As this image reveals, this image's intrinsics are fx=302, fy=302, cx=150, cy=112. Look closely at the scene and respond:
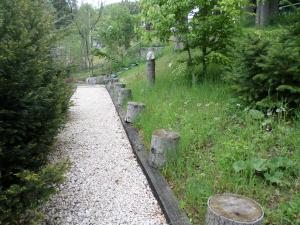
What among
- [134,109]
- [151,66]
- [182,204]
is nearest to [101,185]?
[182,204]

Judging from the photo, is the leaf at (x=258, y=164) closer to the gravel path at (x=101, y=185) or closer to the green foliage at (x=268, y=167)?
the green foliage at (x=268, y=167)

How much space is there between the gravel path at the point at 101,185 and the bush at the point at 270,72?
191cm

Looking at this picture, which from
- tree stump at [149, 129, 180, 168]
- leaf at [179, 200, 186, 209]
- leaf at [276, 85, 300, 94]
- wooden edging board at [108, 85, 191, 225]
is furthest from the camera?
leaf at [276, 85, 300, 94]

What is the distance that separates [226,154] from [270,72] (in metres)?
1.45

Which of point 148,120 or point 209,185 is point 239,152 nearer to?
point 209,185

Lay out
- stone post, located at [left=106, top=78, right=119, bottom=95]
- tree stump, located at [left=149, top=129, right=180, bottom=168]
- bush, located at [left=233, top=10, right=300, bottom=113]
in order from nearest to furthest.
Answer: tree stump, located at [left=149, top=129, right=180, bottom=168], bush, located at [left=233, top=10, right=300, bottom=113], stone post, located at [left=106, top=78, right=119, bottom=95]

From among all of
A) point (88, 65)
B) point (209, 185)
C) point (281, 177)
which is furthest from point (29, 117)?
point (88, 65)

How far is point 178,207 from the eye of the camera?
2850mm

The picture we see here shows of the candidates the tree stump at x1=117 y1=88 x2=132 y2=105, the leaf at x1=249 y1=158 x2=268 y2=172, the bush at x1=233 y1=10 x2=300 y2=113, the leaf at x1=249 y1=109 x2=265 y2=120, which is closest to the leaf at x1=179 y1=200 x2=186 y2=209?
the leaf at x1=249 y1=158 x2=268 y2=172

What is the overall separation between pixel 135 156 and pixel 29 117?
1.93 metres

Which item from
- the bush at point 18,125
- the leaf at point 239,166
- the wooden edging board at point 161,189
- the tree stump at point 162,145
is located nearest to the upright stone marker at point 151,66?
the wooden edging board at point 161,189

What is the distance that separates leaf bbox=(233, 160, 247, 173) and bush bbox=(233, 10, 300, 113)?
116 centimetres

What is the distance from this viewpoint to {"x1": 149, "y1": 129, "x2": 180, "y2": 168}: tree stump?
3.58m

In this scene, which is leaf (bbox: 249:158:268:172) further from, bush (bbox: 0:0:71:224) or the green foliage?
bush (bbox: 0:0:71:224)
